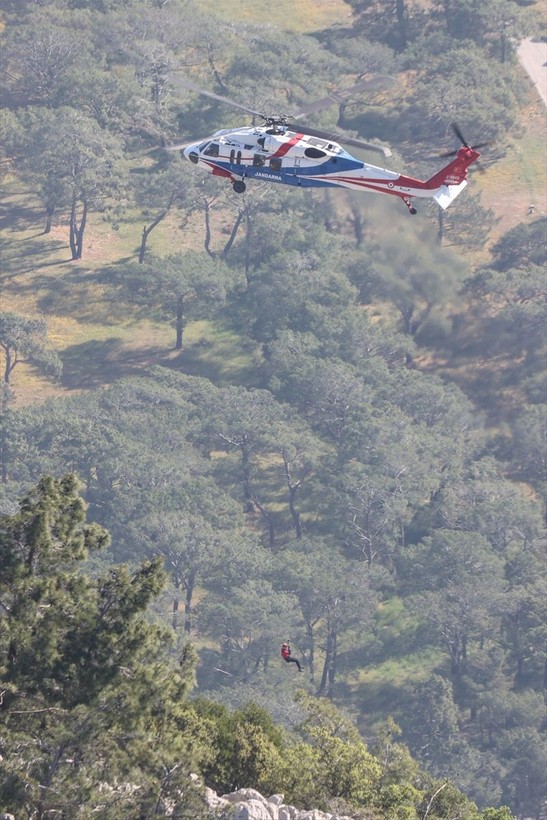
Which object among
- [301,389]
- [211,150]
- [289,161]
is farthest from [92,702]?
[301,389]

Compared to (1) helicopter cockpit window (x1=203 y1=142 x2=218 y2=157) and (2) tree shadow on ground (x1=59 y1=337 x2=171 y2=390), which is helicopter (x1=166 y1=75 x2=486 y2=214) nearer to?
(1) helicopter cockpit window (x1=203 y1=142 x2=218 y2=157)

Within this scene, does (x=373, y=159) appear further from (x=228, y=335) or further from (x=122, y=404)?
(x=122, y=404)

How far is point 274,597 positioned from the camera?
14112 centimetres

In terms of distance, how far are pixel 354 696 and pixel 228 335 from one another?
42.1 m

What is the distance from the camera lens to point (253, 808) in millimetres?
58531

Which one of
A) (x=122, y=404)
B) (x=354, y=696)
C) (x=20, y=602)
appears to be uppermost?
(x=20, y=602)

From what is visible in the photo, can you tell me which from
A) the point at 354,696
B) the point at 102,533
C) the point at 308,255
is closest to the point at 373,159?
the point at 308,255

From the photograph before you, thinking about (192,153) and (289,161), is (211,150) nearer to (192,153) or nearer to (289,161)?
(192,153)

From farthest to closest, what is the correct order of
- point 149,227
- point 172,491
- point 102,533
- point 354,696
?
point 149,227 < point 172,491 < point 354,696 < point 102,533

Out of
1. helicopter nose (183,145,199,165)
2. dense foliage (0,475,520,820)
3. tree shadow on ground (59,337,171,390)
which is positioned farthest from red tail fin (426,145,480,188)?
tree shadow on ground (59,337,171,390)

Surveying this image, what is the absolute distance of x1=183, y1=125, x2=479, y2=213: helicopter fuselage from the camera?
8412 cm

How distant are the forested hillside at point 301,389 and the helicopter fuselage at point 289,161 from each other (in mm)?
49040

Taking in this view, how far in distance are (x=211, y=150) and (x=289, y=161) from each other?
Answer: 133 inches

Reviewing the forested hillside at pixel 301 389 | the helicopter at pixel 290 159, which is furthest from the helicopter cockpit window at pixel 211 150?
the forested hillside at pixel 301 389
